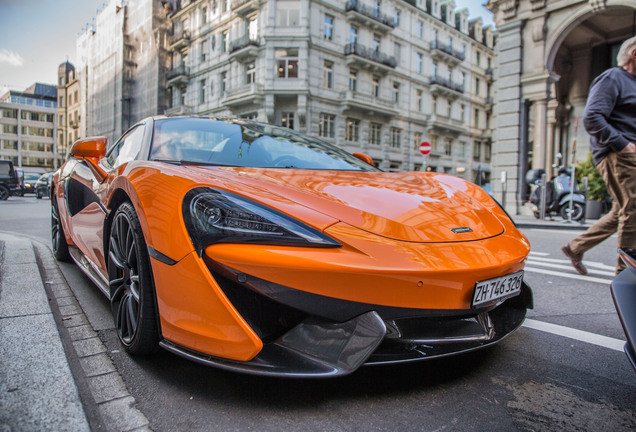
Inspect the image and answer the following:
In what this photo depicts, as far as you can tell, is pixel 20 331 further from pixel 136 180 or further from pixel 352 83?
pixel 352 83

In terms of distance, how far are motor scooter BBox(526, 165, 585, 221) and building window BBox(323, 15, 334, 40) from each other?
18.5 metres

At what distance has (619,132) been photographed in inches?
119

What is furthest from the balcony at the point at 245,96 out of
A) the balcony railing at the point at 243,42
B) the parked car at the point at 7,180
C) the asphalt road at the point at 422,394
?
the asphalt road at the point at 422,394

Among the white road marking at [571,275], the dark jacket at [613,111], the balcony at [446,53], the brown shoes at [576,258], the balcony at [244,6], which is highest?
the balcony at [446,53]

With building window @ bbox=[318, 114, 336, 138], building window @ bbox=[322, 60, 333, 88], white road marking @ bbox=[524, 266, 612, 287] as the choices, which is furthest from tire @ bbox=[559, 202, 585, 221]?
building window @ bbox=[322, 60, 333, 88]

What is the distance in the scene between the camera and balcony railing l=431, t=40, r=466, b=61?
112 feet

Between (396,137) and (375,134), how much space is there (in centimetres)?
240

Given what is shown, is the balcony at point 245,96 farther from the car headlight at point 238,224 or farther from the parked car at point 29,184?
the car headlight at point 238,224

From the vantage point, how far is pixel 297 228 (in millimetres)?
1390

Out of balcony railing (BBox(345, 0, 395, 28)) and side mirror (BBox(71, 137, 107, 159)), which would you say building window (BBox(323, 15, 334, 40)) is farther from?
side mirror (BBox(71, 137, 107, 159))

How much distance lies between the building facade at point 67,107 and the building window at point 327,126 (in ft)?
142

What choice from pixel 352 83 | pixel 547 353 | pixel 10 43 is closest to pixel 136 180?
pixel 547 353

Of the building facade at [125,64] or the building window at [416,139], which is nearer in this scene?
the building window at [416,139]

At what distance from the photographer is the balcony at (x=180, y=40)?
3180 centimetres
